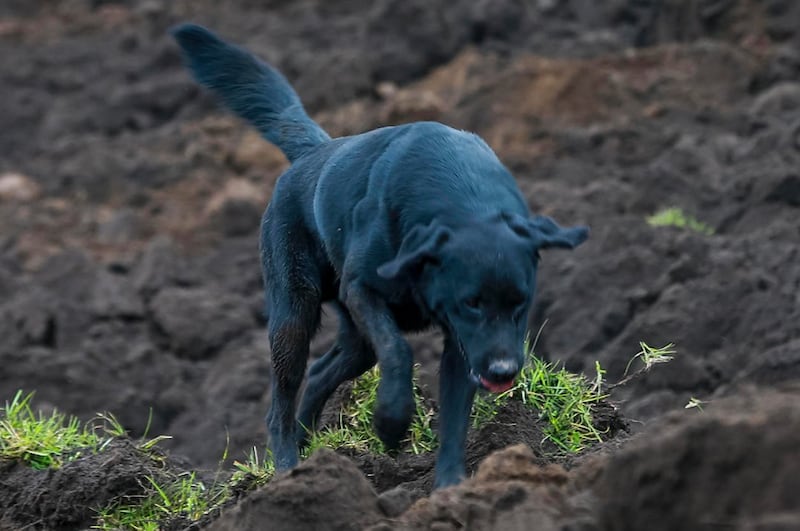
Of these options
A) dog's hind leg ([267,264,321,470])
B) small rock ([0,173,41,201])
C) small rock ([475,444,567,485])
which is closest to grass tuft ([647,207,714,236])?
dog's hind leg ([267,264,321,470])

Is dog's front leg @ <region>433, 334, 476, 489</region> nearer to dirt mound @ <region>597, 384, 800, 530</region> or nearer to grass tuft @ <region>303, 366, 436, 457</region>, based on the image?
grass tuft @ <region>303, 366, 436, 457</region>

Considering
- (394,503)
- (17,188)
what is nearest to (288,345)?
(394,503)

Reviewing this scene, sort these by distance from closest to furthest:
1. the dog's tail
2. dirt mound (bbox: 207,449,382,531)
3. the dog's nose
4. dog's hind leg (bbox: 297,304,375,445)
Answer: dirt mound (bbox: 207,449,382,531)
the dog's nose
dog's hind leg (bbox: 297,304,375,445)
the dog's tail

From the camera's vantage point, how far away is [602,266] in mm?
10445

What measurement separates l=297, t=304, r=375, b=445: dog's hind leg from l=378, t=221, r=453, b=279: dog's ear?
1136mm

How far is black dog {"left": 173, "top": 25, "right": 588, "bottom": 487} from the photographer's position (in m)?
4.79

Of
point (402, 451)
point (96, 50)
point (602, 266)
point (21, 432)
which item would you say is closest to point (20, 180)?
point (96, 50)

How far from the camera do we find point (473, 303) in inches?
188

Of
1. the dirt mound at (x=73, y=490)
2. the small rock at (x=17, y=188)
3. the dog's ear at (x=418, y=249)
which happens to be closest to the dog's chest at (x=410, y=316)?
the dog's ear at (x=418, y=249)

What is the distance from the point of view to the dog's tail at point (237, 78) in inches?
268

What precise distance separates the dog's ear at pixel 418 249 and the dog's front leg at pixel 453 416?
0.40 m

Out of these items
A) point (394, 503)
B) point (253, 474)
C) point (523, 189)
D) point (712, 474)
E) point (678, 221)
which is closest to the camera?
A: point (712, 474)

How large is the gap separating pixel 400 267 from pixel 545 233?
1.64 ft

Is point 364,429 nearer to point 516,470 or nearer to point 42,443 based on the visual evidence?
point 42,443
